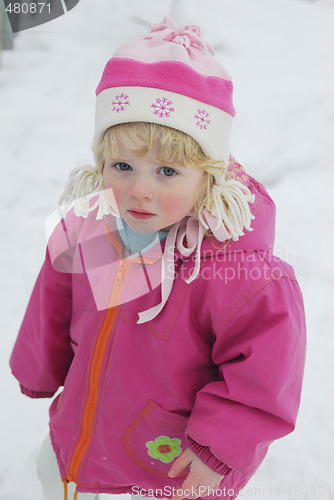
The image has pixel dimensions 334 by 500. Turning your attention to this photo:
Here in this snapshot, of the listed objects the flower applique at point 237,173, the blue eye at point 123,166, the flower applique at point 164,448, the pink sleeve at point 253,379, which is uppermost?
the blue eye at point 123,166

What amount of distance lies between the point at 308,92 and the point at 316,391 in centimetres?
160

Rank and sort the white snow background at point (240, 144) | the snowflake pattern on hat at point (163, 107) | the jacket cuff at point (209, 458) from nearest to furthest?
the snowflake pattern on hat at point (163, 107)
the jacket cuff at point (209, 458)
the white snow background at point (240, 144)

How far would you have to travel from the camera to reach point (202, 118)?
0.80m

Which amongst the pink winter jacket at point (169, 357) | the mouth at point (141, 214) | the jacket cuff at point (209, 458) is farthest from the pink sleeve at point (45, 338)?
the jacket cuff at point (209, 458)

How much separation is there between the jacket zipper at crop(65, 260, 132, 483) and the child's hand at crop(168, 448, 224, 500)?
17 centimetres

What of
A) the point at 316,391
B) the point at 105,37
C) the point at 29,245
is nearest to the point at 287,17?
the point at 105,37

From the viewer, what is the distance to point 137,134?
793 mm

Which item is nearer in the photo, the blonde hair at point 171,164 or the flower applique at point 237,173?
the blonde hair at point 171,164

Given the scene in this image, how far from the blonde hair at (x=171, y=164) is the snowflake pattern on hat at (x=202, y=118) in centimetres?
2

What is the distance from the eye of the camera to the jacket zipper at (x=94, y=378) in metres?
0.93

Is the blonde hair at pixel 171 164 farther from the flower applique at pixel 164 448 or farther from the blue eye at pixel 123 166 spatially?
the flower applique at pixel 164 448

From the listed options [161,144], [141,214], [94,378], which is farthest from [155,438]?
[161,144]

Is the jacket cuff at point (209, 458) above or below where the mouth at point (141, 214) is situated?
below

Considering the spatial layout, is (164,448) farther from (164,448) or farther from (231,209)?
(231,209)
